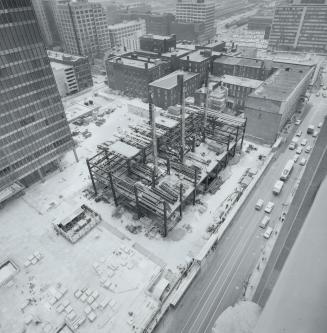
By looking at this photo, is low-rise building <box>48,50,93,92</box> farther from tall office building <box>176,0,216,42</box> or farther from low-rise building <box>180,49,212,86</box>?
tall office building <box>176,0,216,42</box>

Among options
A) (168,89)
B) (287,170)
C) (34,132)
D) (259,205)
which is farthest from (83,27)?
(259,205)

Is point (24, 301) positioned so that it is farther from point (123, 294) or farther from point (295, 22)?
point (295, 22)

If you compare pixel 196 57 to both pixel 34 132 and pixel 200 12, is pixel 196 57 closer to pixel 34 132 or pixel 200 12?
pixel 34 132

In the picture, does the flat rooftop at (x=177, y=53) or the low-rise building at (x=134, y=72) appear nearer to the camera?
the low-rise building at (x=134, y=72)

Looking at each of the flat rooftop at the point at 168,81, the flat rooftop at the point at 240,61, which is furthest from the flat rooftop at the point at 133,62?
the flat rooftop at the point at 240,61

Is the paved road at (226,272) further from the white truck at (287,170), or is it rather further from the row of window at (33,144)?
the row of window at (33,144)
